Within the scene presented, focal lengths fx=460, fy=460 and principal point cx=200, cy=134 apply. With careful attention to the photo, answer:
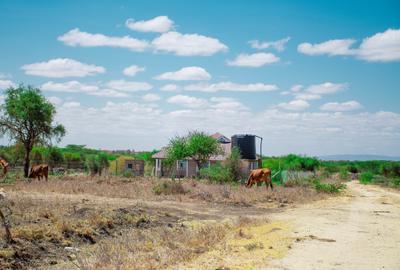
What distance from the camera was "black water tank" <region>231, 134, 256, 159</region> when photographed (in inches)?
1991

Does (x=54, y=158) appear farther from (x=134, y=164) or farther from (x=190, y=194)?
(x=190, y=194)

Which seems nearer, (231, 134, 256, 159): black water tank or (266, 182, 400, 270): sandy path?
(266, 182, 400, 270): sandy path

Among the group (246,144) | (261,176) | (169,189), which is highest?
(246,144)

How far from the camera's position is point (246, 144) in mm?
50656

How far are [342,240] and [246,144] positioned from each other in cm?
3744

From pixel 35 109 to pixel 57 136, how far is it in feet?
13.5

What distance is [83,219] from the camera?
1639 cm

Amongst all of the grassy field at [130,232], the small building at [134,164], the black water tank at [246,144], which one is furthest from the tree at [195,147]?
the grassy field at [130,232]

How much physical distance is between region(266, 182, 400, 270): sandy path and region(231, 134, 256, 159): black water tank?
27.9m

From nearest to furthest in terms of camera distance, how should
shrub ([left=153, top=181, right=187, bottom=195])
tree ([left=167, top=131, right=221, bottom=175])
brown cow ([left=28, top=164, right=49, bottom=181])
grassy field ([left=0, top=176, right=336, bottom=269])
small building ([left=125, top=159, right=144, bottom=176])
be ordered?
grassy field ([left=0, top=176, right=336, bottom=269]), shrub ([left=153, top=181, right=187, bottom=195]), brown cow ([left=28, top=164, right=49, bottom=181]), tree ([left=167, top=131, right=221, bottom=175]), small building ([left=125, top=159, right=144, bottom=176])

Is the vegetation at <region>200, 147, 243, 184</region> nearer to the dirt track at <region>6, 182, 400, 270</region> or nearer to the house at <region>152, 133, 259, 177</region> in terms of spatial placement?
the house at <region>152, 133, 259, 177</region>

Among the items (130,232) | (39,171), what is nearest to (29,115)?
(39,171)

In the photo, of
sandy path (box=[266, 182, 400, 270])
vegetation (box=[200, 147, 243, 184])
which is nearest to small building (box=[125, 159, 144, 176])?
vegetation (box=[200, 147, 243, 184])

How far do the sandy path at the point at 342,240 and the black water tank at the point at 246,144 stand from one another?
2793 centimetres
